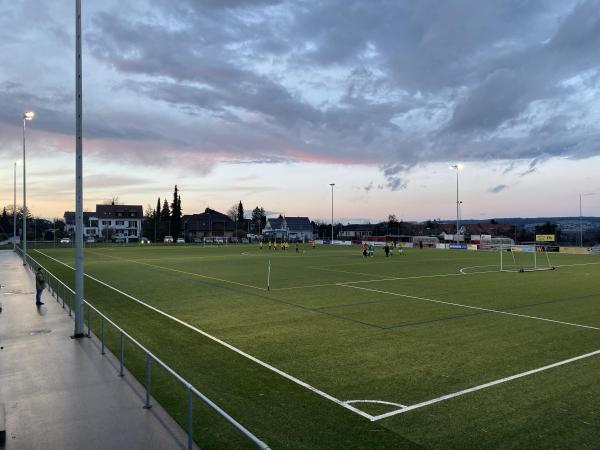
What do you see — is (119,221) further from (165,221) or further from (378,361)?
(378,361)

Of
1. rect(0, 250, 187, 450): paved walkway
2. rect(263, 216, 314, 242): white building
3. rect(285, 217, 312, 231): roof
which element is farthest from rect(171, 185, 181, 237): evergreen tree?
rect(0, 250, 187, 450): paved walkway

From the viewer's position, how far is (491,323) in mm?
17094

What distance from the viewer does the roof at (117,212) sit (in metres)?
142

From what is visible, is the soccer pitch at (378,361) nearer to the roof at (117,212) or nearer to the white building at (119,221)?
the white building at (119,221)

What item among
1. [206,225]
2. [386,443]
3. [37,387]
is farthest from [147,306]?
[206,225]

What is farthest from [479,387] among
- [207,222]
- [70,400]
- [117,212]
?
[207,222]

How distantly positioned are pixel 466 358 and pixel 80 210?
1190 centimetres

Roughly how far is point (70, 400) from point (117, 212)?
14434cm

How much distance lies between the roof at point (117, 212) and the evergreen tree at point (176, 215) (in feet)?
34.7

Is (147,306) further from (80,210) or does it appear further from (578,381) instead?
(578,381)

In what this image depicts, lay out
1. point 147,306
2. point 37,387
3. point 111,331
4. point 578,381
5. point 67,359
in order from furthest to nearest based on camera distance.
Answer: point 147,306 < point 111,331 < point 67,359 < point 578,381 < point 37,387

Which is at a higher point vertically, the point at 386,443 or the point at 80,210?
the point at 80,210

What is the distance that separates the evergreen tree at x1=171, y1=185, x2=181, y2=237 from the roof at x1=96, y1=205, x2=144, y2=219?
417 inches

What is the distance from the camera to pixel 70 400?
9.15 metres
